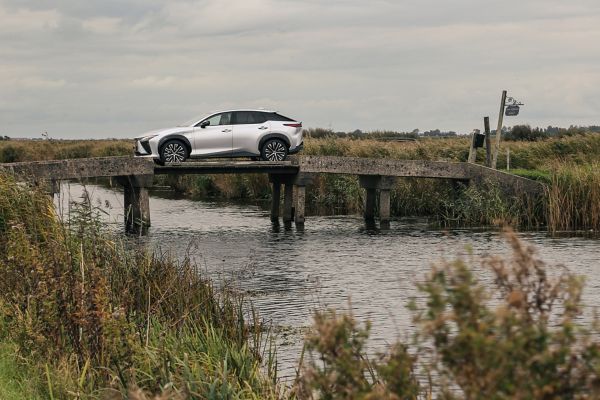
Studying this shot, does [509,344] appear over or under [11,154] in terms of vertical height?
under

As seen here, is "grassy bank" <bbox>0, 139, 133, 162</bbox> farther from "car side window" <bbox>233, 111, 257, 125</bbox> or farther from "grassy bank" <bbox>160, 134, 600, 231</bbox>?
"car side window" <bbox>233, 111, 257, 125</bbox>

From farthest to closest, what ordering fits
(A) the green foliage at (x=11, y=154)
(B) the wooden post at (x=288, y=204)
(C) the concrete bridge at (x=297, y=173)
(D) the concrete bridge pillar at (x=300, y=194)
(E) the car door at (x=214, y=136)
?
(A) the green foliage at (x=11, y=154)
(B) the wooden post at (x=288, y=204)
(D) the concrete bridge pillar at (x=300, y=194)
(E) the car door at (x=214, y=136)
(C) the concrete bridge at (x=297, y=173)

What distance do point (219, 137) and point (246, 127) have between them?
850 millimetres

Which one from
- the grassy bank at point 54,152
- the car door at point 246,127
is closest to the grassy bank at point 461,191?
the car door at point 246,127

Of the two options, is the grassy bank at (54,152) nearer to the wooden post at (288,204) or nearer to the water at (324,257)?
the water at (324,257)

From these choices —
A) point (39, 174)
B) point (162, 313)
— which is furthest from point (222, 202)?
point (162, 313)

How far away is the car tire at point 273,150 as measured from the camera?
1176 inches

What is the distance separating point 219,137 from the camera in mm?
29359

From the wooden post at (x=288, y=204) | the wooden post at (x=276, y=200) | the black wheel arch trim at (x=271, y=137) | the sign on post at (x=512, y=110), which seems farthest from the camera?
the wooden post at (x=276, y=200)

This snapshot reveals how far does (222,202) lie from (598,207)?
17550 millimetres

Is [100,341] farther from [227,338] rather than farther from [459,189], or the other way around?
[459,189]

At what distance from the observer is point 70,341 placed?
9578mm

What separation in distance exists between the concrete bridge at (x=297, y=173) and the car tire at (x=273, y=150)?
247mm

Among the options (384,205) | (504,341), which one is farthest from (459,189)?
(504,341)
